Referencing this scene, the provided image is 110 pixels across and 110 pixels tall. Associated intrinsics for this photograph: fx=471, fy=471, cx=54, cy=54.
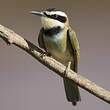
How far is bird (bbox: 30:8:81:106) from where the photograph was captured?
2.22m

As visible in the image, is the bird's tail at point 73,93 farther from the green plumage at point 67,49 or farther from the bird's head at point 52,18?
the bird's head at point 52,18

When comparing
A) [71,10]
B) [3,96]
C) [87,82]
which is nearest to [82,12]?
[71,10]

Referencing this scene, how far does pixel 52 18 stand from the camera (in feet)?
7.31

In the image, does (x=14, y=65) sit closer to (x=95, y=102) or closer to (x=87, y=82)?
(x=95, y=102)

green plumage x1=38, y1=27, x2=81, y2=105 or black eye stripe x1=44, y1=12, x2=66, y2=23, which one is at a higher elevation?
black eye stripe x1=44, y1=12, x2=66, y2=23

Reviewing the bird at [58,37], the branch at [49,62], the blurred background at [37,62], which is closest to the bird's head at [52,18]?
the bird at [58,37]

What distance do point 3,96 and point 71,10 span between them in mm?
674

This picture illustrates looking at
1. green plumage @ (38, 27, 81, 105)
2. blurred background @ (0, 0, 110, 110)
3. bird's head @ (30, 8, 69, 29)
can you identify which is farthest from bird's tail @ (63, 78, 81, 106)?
blurred background @ (0, 0, 110, 110)

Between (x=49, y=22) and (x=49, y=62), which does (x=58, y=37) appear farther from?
(x=49, y=62)

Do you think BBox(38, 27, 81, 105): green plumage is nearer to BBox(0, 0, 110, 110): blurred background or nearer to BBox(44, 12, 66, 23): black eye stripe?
BBox(44, 12, 66, 23): black eye stripe

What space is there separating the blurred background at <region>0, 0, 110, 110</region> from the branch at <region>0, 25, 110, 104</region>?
81cm

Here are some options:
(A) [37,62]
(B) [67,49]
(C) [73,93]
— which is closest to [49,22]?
(B) [67,49]

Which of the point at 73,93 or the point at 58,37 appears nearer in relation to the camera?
the point at 58,37

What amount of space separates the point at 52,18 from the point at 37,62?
73 cm
